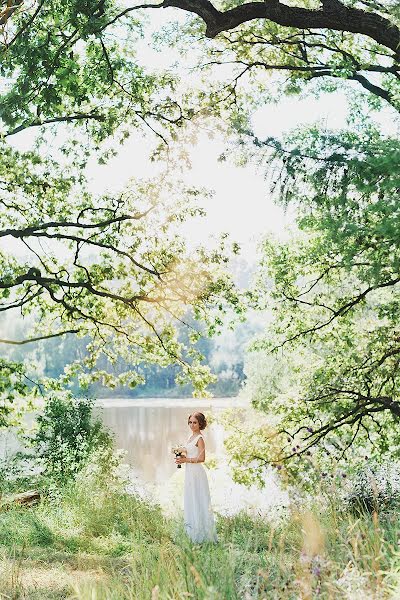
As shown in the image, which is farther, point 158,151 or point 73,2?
point 158,151

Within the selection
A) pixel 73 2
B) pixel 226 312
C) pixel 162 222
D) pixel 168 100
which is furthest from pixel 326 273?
pixel 73 2

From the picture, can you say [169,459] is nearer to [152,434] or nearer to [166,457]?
[166,457]

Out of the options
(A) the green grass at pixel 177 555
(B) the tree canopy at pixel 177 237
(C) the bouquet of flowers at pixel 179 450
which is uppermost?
(B) the tree canopy at pixel 177 237

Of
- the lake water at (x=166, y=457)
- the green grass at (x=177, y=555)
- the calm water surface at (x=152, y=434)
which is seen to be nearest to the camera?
the green grass at (x=177, y=555)

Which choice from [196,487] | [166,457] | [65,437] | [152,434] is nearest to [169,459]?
[166,457]

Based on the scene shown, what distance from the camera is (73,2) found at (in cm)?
644

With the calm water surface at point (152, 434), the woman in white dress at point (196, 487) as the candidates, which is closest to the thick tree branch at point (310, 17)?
the woman in white dress at point (196, 487)

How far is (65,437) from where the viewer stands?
16906 mm

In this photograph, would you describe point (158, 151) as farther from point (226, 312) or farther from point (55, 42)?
point (55, 42)

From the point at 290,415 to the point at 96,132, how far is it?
5275mm

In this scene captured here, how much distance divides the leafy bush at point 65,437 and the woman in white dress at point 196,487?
7662 millimetres

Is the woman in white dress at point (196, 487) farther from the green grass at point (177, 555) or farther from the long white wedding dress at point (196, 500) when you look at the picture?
the green grass at point (177, 555)

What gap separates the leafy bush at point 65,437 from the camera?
16.3 m

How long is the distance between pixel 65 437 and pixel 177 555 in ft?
40.7
